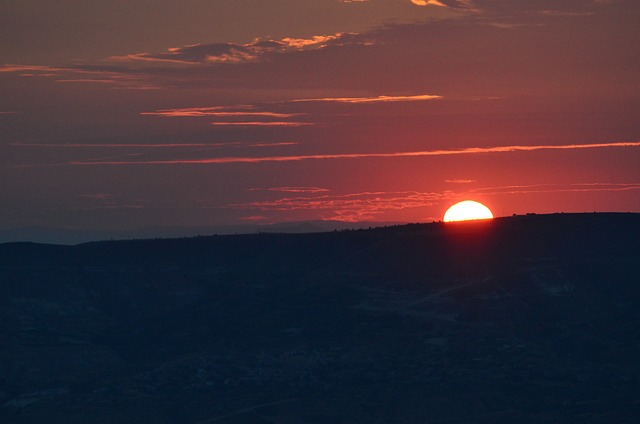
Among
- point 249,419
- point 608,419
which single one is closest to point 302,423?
point 249,419

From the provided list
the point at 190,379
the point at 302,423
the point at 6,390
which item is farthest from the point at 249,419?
the point at 6,390

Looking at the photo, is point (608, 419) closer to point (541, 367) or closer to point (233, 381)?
point (541, 367)

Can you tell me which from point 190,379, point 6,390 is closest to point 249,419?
point 190,379

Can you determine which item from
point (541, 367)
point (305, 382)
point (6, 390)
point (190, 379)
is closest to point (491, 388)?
point (541, 367)

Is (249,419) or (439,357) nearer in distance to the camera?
(249,419)

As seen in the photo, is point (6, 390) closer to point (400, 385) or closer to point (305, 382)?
point (305, 382)

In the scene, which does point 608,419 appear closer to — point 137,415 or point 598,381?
point 598,381

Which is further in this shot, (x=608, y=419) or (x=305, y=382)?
(x=305, y=382)

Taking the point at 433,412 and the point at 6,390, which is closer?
the point at 433,412
